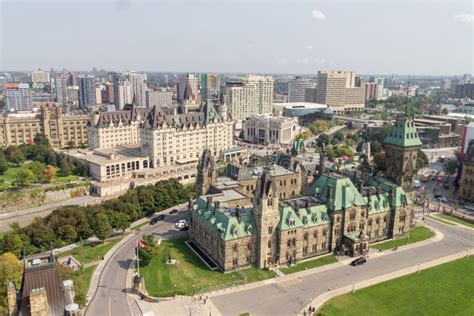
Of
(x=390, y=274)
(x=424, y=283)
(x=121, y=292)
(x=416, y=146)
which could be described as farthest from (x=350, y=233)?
(x=121, y=292)

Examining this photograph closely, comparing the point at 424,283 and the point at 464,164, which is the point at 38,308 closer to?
the point at 424,283

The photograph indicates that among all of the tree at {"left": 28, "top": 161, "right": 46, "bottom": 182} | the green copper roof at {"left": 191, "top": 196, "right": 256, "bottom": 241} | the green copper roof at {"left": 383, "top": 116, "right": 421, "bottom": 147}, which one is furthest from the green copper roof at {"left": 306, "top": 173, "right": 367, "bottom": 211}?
the tree at {"left": 28, "top": 161, "right": 46, "bottom": 182}

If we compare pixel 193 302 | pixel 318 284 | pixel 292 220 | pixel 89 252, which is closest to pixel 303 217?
pixel 292 220

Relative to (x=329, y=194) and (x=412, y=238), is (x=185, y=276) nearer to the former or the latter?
(x=329, y=194)

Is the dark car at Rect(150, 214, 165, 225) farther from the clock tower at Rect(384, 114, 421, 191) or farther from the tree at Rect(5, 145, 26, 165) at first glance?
the tree at Rect(5, 145, 26, 165)

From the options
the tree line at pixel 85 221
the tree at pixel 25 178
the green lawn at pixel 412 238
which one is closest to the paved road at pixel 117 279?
the tree line at pixel 85 221

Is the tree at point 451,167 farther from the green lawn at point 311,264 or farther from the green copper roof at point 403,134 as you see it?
the green lawn at point 311,264
